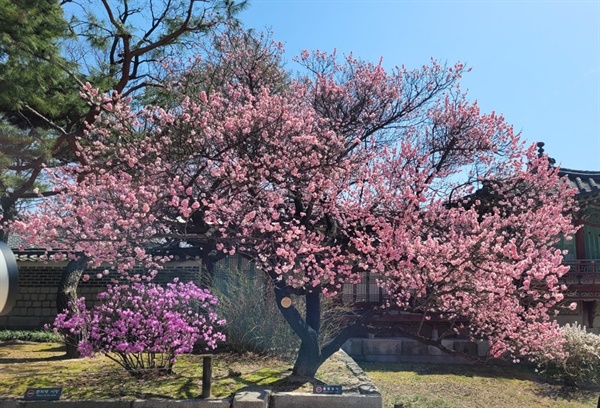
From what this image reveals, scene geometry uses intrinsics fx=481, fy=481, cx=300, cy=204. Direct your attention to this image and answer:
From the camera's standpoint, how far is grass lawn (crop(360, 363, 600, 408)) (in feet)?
25.2

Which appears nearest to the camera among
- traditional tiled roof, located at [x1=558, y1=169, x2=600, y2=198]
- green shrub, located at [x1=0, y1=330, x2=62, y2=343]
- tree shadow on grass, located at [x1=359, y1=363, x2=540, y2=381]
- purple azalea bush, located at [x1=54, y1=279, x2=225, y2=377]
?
purple azalea bush, located at [x1=54, y1=279, x2=225, y2=377]

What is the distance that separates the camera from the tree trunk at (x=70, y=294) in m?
7.72

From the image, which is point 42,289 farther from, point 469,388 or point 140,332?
point 469,388

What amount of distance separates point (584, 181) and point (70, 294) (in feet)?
41.0

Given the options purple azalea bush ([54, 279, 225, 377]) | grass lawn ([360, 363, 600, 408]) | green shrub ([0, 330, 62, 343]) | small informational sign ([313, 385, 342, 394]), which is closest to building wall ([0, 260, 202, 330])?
green shrub ([0, 330, 62, 343])

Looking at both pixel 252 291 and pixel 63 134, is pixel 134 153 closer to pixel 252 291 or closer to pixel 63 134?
pixel 63 134

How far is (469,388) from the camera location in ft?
28.6

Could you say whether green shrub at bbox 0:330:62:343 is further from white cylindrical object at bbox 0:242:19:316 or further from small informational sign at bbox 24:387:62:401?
white cylindrical object at bbox 0:242:19:316

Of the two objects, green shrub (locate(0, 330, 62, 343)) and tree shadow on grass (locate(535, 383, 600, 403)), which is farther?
green shrub (locate(0, 330, 62, 343))

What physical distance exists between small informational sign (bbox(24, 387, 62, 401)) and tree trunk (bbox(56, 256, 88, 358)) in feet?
7.55

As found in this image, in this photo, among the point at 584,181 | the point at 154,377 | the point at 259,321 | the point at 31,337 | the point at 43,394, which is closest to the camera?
the point at 43,394

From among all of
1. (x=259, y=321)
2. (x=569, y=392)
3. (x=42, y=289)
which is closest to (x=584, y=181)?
(x=569, y=392)

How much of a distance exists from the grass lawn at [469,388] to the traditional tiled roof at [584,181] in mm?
4387

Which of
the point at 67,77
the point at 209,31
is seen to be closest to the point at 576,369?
the point at 209,31
